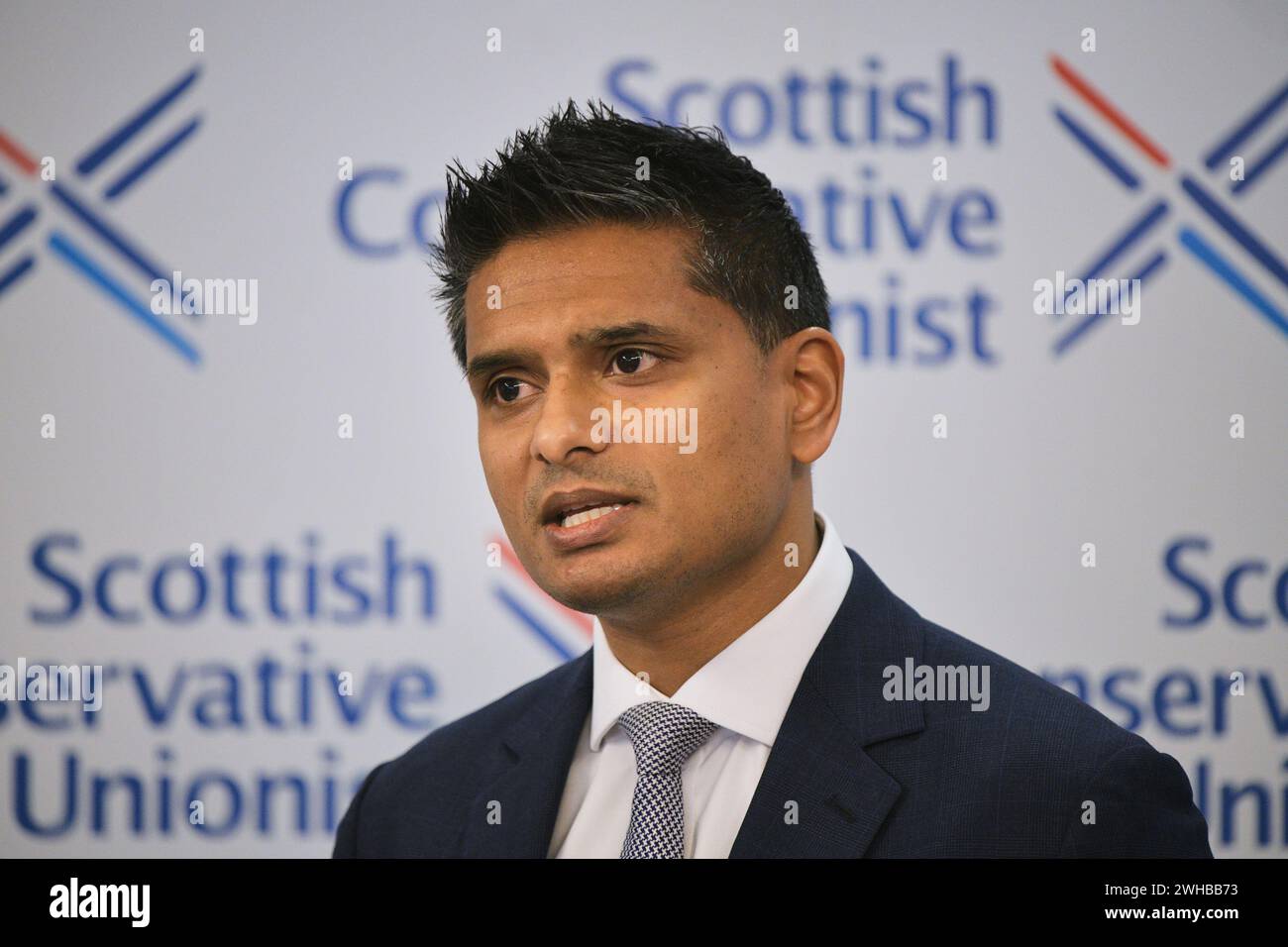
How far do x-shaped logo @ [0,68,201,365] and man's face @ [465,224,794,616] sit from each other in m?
1.59

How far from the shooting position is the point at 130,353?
2.96m

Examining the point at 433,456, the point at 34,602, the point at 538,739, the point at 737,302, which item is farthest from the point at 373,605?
the point at 737,302

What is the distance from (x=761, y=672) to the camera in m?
1.69

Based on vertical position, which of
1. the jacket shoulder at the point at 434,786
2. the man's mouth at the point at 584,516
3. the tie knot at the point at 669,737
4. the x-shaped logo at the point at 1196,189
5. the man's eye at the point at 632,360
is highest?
the x-shaped logo at the point at 1196,189

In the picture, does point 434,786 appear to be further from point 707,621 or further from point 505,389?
point 505,389

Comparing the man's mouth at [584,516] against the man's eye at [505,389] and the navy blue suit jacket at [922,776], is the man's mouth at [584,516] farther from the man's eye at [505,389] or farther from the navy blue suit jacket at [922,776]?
the navy blue suit jacket at [922,776]

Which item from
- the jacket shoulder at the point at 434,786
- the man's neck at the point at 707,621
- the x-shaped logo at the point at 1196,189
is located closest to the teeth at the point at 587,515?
the man's neck at the point at 707,621

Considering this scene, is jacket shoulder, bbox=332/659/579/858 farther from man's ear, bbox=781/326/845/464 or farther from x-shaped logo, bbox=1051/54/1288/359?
x-shaped logo, bbox=1051/54/1288/359

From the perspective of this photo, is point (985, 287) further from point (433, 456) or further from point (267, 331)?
point (267, 331)

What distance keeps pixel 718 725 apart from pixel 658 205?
0.74 meters

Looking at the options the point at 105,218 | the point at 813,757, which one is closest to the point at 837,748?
the point at 813,757

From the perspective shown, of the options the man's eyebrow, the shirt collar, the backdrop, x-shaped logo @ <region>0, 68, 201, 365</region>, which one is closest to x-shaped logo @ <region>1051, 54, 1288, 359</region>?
the backdrop

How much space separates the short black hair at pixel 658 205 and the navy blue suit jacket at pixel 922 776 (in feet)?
1.47

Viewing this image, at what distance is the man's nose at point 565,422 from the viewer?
1.61 m
